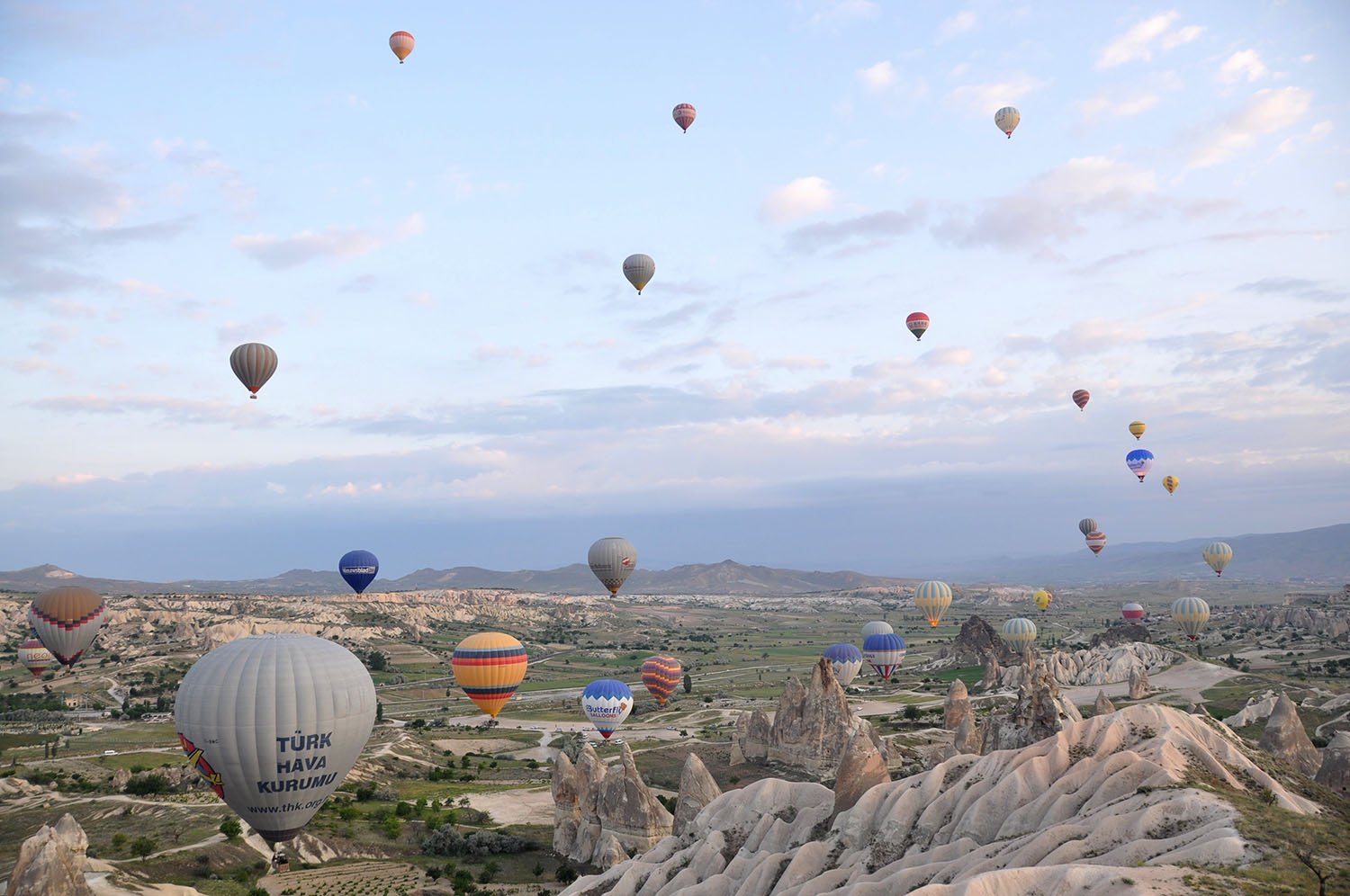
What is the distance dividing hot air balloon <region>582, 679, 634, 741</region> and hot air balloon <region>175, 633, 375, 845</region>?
30294 mm

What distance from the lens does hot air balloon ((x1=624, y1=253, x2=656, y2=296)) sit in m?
85.6

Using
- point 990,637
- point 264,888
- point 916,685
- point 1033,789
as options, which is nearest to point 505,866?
point 264,888

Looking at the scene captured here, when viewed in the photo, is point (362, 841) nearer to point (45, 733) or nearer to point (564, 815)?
point (564, 815)

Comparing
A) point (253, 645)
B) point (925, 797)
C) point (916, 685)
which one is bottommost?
point (916, 685)

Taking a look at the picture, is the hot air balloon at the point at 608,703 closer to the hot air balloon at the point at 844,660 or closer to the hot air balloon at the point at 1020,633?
the hot air balloon at the point at 844,660

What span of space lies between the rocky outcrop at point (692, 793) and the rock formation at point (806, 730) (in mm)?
25266

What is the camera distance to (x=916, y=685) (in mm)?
129625

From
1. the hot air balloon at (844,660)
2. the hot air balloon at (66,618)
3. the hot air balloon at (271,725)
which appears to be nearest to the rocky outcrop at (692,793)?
the hot air balloon at (271,725)

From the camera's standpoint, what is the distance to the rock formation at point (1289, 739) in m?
55.2

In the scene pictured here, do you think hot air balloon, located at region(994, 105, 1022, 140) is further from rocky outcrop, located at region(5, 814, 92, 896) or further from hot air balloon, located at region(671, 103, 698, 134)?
rocky outcrop, located at region(5, 814, 92, 896)

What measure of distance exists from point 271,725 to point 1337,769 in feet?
171

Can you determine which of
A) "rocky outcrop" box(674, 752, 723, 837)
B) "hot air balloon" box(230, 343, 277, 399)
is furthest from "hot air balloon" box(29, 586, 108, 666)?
"rocky outcrop" box(674, 752, 723, 837)

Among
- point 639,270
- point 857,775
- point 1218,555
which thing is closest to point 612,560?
point 639,270

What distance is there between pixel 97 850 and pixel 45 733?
151 feet
